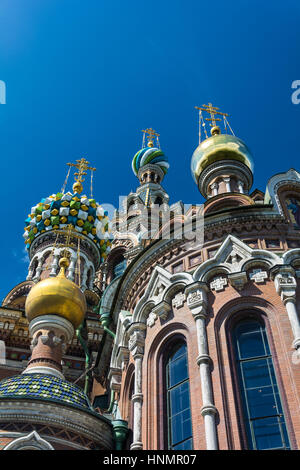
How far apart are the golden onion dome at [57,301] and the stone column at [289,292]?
4.82 m

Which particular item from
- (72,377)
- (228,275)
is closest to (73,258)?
(72,377)

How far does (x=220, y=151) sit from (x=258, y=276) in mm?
6646

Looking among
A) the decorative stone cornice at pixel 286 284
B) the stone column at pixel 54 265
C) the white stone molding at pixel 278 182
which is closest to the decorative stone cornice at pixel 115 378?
the decorative stone cornice at pixel 286 284

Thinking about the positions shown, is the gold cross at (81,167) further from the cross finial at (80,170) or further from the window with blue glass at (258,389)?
the window with blue glass at (258,389)

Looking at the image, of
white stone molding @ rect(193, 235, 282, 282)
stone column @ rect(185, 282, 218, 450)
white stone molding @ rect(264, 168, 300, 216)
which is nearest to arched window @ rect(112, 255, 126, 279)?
white stone molding @ rect(264, 168, 300, 216)

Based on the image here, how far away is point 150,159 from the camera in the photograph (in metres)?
31.3

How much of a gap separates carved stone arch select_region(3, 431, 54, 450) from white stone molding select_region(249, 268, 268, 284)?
390cm

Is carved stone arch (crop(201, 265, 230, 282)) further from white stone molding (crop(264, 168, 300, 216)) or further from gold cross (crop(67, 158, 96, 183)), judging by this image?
gold cross (crop(67, 158, 96, 183))

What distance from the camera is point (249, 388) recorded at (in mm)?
7730

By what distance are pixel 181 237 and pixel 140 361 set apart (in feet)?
7.67

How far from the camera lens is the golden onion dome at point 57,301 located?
11742 mm

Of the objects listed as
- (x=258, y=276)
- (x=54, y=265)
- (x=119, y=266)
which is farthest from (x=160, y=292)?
(x=119, y=266)

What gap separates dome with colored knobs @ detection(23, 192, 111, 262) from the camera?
21.2 m

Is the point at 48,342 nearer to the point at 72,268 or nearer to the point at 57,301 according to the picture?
the point at 57,301
